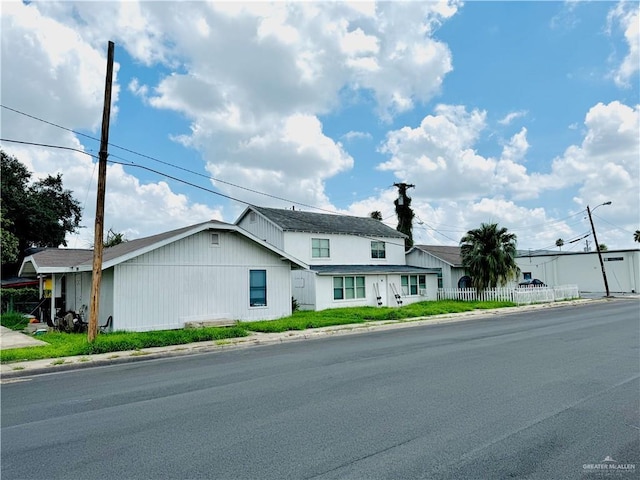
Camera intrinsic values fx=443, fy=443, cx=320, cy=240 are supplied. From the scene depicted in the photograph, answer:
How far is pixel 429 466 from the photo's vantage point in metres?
4.32

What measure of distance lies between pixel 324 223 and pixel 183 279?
15211 millimetres

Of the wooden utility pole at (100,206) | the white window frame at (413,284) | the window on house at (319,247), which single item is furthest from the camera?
the white window frame at (413,284)

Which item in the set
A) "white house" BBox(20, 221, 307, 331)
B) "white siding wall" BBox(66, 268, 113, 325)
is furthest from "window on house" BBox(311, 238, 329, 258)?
"white siding wall" BBox(66, 268, 113, 325)

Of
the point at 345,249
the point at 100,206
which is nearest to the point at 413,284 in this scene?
the point at 345,249

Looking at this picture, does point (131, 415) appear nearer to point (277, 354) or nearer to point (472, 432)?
point (472, 432)

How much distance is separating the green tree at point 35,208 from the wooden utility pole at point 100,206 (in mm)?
30271

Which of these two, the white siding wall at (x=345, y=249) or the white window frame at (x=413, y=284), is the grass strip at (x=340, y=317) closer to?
the white window frame at (x=413, y=284)

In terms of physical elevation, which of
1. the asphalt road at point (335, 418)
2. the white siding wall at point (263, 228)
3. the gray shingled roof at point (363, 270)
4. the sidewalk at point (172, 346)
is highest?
the white siding wall at point (263, 228)

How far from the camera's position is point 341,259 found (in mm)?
30734

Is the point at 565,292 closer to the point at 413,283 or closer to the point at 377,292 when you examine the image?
the point at 413,283

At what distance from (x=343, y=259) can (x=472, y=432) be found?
84.0 ft

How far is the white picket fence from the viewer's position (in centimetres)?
3133

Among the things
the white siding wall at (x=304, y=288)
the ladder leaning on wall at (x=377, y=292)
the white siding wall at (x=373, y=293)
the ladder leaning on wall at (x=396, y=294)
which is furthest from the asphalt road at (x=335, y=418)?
the ladder leaning on wall at (x=396, y=294)

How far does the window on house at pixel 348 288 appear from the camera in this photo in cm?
2742
